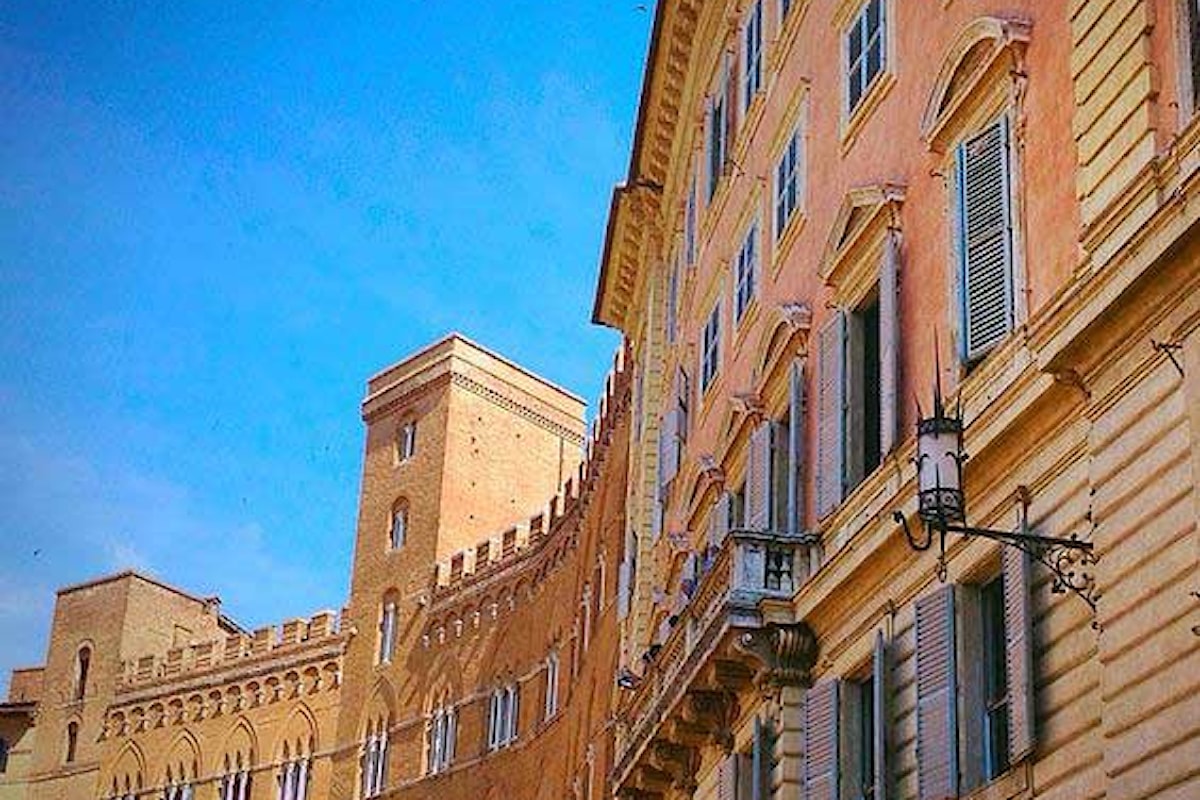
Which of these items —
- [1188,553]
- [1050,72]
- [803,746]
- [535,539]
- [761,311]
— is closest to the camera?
[1188,553]

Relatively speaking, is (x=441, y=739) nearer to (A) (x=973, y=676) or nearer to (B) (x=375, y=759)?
(B) (x=375, y=759)

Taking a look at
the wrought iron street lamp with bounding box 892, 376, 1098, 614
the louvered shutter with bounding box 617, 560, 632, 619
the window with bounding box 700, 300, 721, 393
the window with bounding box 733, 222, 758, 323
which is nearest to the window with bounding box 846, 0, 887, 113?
the window with bounding box 733, 222, 758, 323

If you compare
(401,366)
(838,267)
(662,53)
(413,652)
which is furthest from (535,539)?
(838,267)

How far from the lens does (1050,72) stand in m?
12.1

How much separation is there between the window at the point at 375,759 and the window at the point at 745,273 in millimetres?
28956

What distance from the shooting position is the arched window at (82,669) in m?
58.8

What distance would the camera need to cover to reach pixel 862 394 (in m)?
15.2

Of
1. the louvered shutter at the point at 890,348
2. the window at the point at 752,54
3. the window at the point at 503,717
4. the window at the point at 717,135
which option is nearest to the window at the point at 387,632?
the window at the point at 503,717

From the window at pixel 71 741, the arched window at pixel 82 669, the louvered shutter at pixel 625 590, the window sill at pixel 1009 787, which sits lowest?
the window sill at pixel 1009 787

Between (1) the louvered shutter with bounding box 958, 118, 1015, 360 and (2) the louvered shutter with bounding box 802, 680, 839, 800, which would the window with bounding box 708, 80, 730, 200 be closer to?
(2) the louvered shutter with bounding box 802, 680, 839, 800

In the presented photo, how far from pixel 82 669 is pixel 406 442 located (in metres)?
14.2

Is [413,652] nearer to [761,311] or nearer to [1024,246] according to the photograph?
[761,311]

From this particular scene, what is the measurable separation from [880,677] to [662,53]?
13865mm

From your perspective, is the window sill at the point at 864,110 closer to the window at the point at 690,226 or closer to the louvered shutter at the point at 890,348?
the louvered shutter at the point at 890,348
